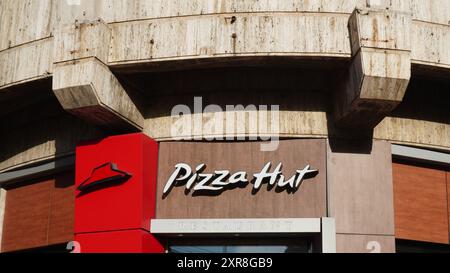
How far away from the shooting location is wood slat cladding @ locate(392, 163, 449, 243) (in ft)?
58.4

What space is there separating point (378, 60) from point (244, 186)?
4.01 m

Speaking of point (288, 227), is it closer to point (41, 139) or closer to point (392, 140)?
point (392, 140)

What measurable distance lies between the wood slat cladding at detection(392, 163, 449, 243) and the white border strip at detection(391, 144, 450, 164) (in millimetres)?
324

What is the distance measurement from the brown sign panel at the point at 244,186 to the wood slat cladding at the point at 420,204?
6.51 feet

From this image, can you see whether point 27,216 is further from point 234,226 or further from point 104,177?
point 234,226

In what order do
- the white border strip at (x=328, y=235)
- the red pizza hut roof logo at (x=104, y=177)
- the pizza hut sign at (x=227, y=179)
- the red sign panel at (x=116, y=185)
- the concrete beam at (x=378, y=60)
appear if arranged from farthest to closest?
the pizza hut sign at (x=227, y=179), the red pizza hut roof logo at (x=104, y=177), the red sign panel at (x=116, y=185), the white border strip at (x=328, y=235), the concrete beam at (x=378, y=60)

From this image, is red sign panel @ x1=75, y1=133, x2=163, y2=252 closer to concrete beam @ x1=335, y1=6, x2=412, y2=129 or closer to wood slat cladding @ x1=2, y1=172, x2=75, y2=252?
wood slat cladding @ x1=2, y1=172, x2=75, y2=252

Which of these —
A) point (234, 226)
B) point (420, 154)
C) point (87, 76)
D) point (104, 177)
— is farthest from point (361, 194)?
point (87, 76)

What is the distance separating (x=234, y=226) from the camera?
55.3ft

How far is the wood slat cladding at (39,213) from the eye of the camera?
1895 centimetres

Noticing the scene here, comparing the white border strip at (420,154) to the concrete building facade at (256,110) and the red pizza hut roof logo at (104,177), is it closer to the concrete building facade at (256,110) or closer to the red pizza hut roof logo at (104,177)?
the concrete building facade at (256,110)

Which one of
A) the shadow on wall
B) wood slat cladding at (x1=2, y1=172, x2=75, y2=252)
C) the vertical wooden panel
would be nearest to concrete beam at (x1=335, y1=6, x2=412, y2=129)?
the shadow on wall

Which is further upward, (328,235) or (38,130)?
(38,130)

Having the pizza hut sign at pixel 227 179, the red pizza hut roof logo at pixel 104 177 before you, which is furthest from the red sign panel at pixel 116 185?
the pizza hut sign at pixel 227 179
